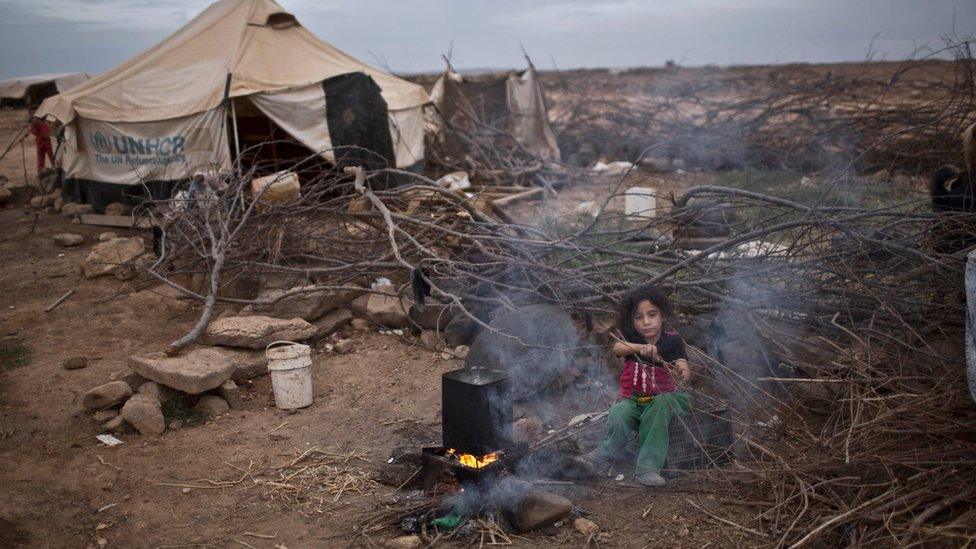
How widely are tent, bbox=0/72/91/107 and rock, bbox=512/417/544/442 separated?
61.2 ft

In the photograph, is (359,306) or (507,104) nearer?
(359,306)

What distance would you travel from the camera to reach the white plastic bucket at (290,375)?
455 cm

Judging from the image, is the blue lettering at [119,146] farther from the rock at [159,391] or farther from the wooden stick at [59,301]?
the rock at [159,391]

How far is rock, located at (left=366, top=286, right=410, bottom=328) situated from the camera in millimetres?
5898

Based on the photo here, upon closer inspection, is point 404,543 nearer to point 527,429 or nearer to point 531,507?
point 531,507

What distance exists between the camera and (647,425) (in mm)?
3529

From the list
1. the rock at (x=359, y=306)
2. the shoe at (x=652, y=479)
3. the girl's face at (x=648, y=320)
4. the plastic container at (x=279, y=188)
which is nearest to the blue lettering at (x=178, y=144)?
the plastic container at (x=279, y=188)

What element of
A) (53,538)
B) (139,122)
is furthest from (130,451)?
(139,122)

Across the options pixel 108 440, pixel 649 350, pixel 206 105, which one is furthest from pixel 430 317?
pixel 206 105

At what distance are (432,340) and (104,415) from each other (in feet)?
7.45

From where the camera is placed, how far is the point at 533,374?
15.3 feet

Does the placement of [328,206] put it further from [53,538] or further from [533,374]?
[53,538]

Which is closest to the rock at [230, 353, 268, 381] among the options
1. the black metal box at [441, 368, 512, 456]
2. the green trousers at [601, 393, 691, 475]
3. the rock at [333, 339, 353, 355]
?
the rock at [333, 339, 353, 355]

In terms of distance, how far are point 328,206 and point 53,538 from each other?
360cm
